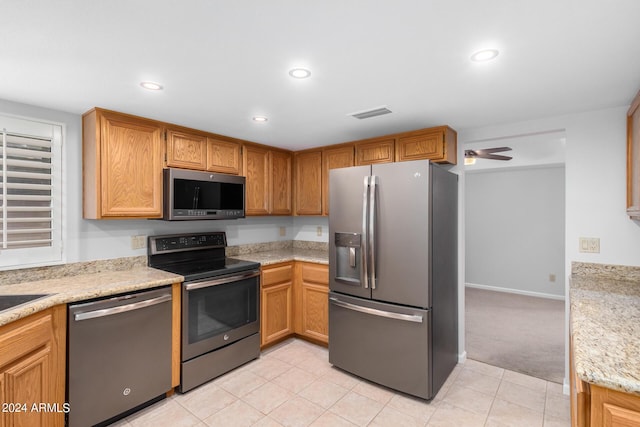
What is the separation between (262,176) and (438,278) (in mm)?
2148

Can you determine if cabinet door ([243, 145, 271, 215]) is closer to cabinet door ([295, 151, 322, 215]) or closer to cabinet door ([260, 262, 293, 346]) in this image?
cabinet door ([295, 151, 322, 215])

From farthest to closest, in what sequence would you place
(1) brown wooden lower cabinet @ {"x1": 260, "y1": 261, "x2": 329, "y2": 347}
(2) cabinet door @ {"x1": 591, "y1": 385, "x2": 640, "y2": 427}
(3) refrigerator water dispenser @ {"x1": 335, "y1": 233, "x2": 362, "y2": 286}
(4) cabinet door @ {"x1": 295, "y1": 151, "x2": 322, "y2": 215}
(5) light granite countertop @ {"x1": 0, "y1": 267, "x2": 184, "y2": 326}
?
(4) cabinet door @ {"x1": 295, "y1": 151, "x2": 322, "y2": 215} → (1) brown wooden lower cabinet @ {"x1": 260, "y1": 261, "x2": 329, "y2": 347} → (3) refrigerator water dispenser @ {"x1": 335, "y1": 233, "x2": 362, "y2": 286} → (5) light granite countertop @ {"x1": 0, "y1": 267, "x2": 184, "y2": 326} → (2) cabinet door @ {"x1": 591, "y1": 385, "x2": 640, "y2": 427}

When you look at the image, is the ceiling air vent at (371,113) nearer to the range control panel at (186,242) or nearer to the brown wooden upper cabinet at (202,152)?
the brown wooden upper cabinet at (202,152)

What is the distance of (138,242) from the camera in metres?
2.82

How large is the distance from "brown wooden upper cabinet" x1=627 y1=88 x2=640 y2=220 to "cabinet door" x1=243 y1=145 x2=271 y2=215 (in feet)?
10.00

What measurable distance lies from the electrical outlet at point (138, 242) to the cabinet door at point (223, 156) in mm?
857

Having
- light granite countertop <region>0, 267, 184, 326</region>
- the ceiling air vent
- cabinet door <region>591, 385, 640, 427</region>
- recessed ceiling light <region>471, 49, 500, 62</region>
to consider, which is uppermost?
the ceiling air vent

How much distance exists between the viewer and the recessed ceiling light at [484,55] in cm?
154

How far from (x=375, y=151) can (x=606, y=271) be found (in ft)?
6.74

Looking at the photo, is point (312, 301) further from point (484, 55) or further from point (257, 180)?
point (484, 55)

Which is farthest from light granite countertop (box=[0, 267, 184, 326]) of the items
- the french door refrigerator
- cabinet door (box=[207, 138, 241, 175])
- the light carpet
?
the light carpet

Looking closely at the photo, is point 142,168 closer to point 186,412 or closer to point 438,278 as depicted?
point 186,412

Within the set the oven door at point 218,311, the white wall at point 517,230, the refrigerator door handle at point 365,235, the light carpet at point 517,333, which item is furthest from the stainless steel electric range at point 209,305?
the white wall at point 517,230

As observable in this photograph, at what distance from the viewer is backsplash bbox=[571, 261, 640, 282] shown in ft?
7.46
